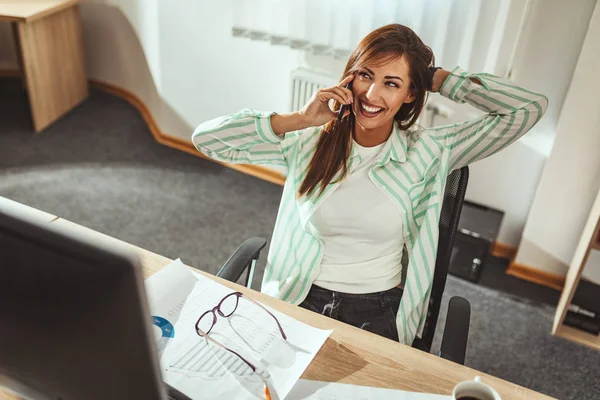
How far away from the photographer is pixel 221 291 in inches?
50.5

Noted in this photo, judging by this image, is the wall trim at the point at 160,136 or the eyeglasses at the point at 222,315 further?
the wall trim at the point at 160,136

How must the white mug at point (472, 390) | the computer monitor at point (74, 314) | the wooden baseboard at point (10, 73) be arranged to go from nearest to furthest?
the computer monitor at point (74, 314)
the white mug at point (472, 390)
the wooden baseboard at point (10, 73)

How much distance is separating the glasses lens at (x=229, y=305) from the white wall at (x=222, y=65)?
1.68 m

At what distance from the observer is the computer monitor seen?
24.3 inches

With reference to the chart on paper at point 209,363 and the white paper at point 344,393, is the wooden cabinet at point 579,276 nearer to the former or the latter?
the white paper at point 344,393

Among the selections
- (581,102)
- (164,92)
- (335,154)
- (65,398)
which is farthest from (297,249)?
(164,92)

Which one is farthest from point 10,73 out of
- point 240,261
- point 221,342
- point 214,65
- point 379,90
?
point 221,342

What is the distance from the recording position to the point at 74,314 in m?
0.65

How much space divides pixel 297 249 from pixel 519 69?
1431mm

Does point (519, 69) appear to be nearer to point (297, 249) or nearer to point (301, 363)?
point (297, 249)

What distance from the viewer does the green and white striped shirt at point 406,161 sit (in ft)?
4.76

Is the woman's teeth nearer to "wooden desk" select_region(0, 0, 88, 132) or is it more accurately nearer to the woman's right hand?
the woman's right hand

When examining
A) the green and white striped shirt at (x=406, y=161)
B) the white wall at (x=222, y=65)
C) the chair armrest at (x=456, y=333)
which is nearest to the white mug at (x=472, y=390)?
the chair armrest at (x=456, y=333)

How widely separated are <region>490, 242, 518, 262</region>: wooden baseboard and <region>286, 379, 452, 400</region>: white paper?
181cm
